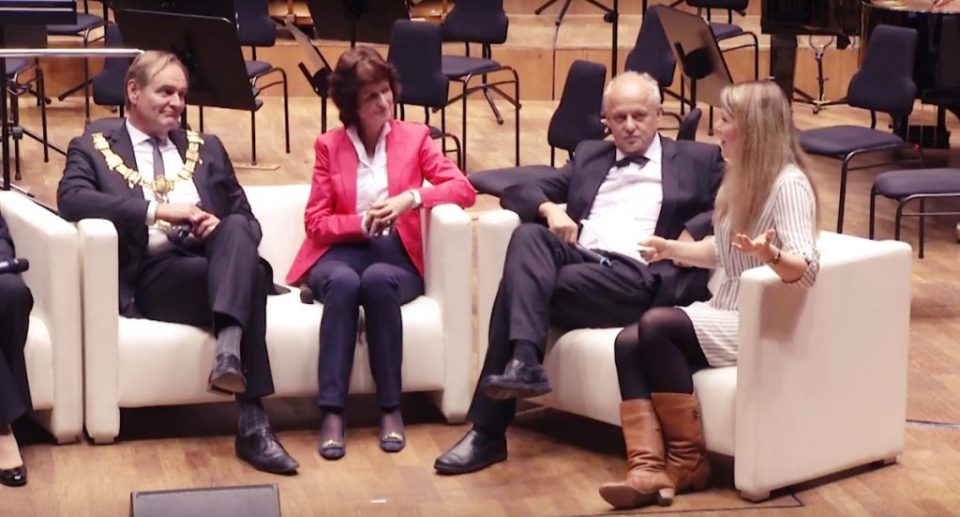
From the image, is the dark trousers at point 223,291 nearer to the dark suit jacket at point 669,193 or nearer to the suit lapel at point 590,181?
the dark suit jacket at point 669,193

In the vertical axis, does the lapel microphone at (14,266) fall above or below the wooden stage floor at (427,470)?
above

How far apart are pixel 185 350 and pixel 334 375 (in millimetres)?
403

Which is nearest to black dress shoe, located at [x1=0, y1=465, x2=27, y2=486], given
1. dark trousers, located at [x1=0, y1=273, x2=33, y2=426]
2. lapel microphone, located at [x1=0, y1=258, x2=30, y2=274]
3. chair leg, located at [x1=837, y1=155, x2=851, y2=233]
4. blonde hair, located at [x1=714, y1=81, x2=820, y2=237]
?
dark trousers, located at [x1=0, y1=273, x2=33, y2=426]

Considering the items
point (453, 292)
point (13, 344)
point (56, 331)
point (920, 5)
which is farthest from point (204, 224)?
point (920, 5)

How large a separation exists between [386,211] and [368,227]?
3.4 inches

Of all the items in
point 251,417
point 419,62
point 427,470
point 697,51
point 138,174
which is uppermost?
point 697,51

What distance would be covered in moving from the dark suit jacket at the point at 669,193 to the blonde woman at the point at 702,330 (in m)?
0.29

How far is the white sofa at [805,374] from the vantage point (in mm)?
4125

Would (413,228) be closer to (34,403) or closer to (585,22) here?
(34,403)

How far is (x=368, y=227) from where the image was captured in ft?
15.6

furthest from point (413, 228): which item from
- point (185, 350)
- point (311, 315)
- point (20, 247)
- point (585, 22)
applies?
point (585, 22)

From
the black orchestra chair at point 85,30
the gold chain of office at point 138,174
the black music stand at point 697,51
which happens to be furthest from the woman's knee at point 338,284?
the black orchestra chair at point 85,30

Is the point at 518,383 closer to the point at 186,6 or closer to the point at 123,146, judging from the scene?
the point at 123,146

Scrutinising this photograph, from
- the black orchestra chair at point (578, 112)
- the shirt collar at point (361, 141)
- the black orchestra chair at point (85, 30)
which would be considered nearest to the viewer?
the shirt collar at point (361, 141)
